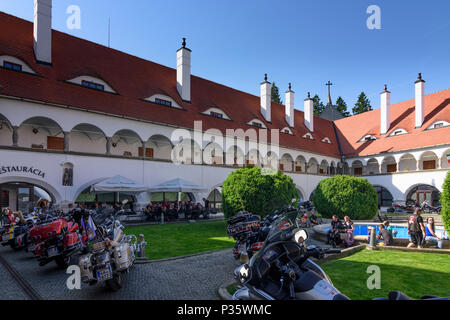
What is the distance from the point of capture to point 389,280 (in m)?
6.96

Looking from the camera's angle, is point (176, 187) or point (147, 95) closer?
point (176, 187)

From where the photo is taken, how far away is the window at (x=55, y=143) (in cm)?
2162

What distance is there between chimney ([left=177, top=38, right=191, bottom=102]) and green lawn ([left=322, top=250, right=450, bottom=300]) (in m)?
23.0

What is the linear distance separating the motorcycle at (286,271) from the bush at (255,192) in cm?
1240

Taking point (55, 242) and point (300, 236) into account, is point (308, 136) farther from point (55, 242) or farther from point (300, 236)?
point (300, 236)

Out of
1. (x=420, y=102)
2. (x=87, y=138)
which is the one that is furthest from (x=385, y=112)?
(x=87, y=138)

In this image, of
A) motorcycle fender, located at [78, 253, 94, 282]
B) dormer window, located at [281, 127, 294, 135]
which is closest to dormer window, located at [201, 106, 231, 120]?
dormer window, located at [281, 127, 294, 135]

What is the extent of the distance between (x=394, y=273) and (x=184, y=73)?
26.0 meters

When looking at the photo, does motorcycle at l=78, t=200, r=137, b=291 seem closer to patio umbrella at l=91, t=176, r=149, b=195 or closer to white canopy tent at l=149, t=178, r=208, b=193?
patio umbrella at l=91, t=176, r=149, b=195

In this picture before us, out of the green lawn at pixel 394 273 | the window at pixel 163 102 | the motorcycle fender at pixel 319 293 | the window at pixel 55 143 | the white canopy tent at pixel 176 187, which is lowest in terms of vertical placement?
the green lawn at pixel 394 273

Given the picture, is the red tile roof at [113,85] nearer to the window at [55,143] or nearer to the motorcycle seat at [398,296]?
the window at [55,143]

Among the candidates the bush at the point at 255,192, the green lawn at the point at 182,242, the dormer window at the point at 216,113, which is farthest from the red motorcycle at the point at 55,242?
the dormer window at the point at 216,113
